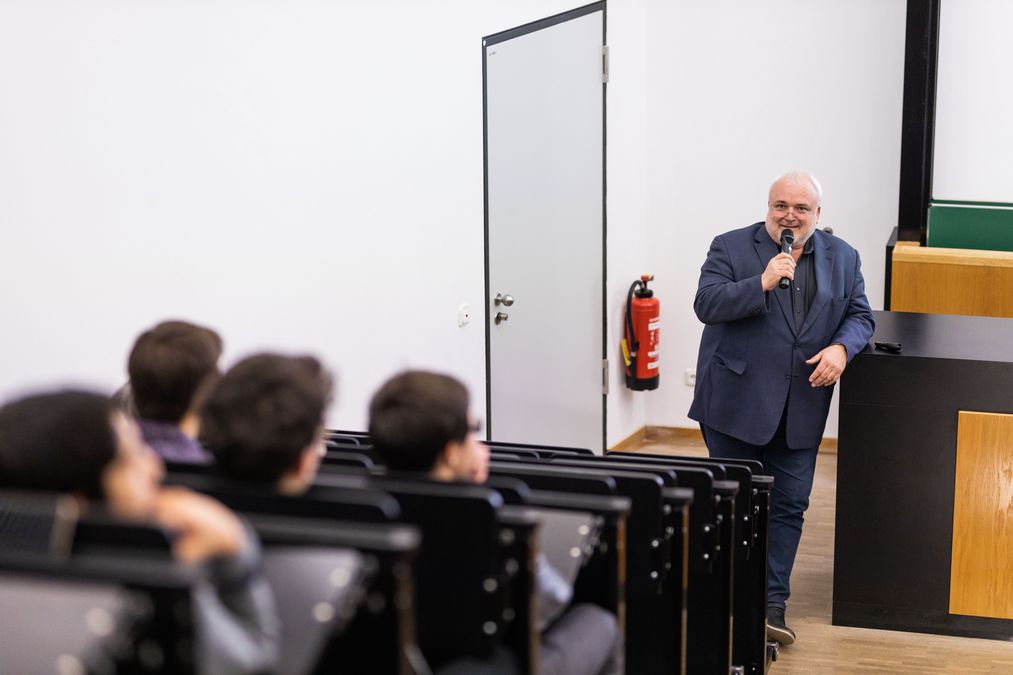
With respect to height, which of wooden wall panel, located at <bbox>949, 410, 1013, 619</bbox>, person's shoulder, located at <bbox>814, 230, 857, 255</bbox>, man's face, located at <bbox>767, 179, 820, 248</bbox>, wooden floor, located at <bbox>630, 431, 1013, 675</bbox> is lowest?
wooden floor, located at <bbox>630, 431, 1013, 675</bbox>

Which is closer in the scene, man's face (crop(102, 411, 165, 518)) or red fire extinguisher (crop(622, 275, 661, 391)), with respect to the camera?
man's face (crop(102, 411, 165, 518))

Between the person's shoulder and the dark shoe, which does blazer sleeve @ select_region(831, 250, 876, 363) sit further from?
the dark shoe

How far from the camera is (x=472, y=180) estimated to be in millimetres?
4914

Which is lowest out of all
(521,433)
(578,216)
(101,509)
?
(521,433)

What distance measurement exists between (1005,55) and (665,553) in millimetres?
4586

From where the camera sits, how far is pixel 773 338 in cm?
404

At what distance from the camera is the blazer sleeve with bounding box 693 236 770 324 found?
3.96 metres

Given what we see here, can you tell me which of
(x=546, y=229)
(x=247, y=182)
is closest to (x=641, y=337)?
(x=546, y=229)

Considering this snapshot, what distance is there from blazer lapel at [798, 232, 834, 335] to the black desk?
21 cm

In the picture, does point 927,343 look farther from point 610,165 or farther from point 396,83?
point 610,165

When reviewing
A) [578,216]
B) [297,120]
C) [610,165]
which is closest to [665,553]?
→ [297,120]

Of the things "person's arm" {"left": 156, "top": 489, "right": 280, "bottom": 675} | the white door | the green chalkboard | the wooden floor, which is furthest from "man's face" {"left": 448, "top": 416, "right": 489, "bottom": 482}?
the green chalkboard

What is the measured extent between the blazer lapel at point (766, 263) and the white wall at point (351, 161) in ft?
4.07

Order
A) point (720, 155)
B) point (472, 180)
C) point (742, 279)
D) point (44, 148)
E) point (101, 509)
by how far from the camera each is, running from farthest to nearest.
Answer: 1. point (720, 155)
2. point (472, 180)
3. point (742, 279)
4. point (44, 148)
5. point (101, 509)
